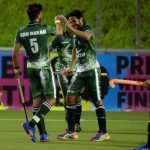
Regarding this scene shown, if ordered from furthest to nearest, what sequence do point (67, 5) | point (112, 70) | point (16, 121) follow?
point (67, 5) < point (112, 70) < point (16, 121)

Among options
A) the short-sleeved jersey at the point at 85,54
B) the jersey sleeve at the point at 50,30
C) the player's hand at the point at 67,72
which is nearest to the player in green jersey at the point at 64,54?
the player's hand at the point at 67,72

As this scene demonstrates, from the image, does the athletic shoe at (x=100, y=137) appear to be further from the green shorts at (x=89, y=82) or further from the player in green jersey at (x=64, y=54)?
the player in green jersey at (x=64, y=54)

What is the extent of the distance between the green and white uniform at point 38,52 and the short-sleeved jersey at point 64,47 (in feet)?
6.51

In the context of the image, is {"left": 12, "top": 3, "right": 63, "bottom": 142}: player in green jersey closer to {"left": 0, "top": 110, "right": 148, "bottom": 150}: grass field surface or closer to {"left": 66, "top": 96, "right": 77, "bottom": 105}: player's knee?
{"left": 0, "top": 110, "right": 148, "bottom": 150}: grass field surface

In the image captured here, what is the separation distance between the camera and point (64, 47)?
46.2 feet

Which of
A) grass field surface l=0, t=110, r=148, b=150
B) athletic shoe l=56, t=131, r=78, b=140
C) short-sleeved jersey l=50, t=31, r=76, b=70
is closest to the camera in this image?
grass field surface l=0, t=110, r=148, b=150

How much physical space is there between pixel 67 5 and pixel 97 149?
15174mm

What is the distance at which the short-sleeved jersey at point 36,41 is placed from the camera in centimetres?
1189

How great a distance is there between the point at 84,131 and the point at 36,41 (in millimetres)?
2960

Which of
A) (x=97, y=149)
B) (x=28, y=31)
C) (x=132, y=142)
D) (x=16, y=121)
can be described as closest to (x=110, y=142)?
(x=132, y=142)

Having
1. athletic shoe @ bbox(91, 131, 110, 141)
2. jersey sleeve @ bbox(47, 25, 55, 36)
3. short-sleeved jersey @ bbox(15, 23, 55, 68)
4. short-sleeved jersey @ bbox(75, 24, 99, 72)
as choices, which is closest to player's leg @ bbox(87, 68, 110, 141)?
athletic shoe @ bbox(91, 131, 110, 141)

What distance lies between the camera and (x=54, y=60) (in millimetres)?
19094

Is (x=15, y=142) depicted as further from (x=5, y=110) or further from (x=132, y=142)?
(x=5, y=110)

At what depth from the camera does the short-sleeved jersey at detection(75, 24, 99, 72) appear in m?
12.4
